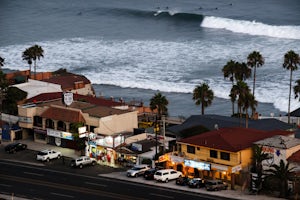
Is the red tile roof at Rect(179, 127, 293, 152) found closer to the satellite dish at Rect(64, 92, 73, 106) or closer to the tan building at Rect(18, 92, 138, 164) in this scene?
the tan building at Rect(18, 92, 138, 164)

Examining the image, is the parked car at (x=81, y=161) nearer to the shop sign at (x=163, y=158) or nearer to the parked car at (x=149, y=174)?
the shop sign at (x=163, y=158)

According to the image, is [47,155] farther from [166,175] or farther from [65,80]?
[65,80]

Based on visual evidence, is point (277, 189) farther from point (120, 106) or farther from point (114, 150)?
point (120, 106)

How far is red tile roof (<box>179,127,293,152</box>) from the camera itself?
2699 inches

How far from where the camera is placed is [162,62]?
142875 mm

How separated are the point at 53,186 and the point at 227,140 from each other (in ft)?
49.8

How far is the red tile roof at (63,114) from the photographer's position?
80.8 meters

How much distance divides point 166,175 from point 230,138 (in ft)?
22.0

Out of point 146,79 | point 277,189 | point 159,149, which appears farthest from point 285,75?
point 277,189

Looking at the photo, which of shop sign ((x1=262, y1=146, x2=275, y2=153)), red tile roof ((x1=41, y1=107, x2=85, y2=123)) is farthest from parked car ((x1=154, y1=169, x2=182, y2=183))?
red tile roof ((x1=41, y1=107, x2=85, y2=123))

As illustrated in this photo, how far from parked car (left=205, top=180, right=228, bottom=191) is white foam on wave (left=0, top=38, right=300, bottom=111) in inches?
1676

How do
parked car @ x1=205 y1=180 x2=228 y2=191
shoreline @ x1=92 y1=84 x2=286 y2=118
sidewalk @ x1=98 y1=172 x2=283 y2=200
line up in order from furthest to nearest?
1. shoreline @ x1=92 y1=84 x2=286 y2=118
2. parked car @ x1=205 y1=180 x2=228 y2=191
3. sidewalk @ x1=98 y1=172 x2=283 y2=200

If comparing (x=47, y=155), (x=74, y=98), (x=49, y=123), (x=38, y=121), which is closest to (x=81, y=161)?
(x=47, y=155)

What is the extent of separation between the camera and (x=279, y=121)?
84.2 metres
